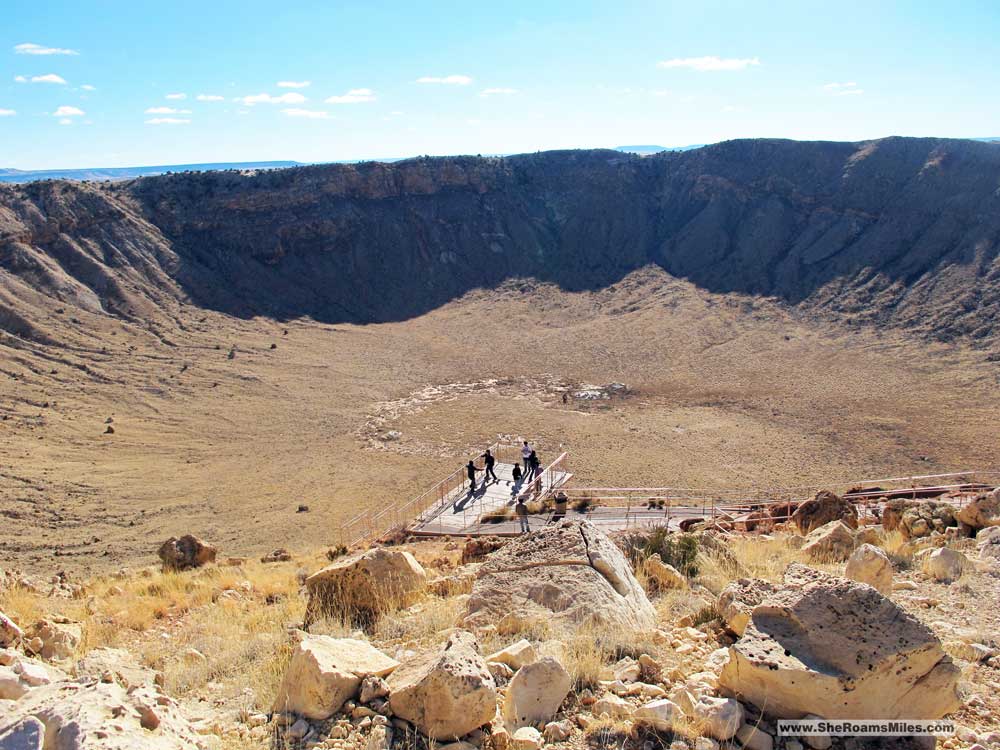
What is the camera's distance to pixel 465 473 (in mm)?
21203

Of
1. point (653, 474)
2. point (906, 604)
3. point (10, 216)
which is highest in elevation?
point (10, 216)

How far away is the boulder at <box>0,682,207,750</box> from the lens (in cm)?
311

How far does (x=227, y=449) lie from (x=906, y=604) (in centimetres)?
2279

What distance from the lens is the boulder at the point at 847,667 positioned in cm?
395

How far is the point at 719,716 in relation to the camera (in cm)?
389

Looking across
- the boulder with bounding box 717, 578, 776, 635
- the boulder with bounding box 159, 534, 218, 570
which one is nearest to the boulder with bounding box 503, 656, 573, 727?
the boulder with bounding box 717, 578, 776, 635

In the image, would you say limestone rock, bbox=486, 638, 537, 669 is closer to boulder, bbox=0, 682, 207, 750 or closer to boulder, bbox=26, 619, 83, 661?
boulder, bbox=0, 682, 207, 750

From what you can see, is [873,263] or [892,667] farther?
[873,263]

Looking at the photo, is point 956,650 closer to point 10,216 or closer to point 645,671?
point 645,671

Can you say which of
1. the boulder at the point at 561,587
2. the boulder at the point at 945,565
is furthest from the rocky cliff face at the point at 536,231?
the boulder at the point at 561,587

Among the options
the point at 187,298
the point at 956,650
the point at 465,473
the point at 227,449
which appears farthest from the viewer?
the point at 187,298

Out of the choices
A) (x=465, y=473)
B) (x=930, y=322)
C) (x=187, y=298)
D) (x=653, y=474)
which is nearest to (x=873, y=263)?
(x=930, y=322)

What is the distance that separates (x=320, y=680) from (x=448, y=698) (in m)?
0.82

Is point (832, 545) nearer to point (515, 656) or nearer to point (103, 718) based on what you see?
point (515, 656)
